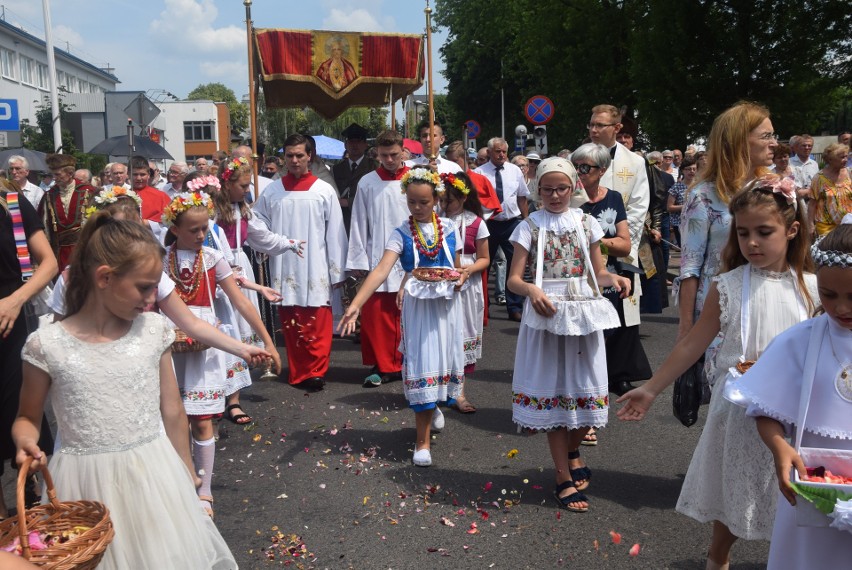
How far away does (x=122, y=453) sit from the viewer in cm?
314

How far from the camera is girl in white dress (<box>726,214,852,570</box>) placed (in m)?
2.52

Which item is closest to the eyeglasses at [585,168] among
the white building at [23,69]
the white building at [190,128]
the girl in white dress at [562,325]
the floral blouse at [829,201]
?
the girl in white dress at [562,325]

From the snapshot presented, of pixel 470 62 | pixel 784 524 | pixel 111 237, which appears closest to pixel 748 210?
pixel 784 524

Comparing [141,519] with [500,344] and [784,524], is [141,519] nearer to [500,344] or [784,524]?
[784,524]

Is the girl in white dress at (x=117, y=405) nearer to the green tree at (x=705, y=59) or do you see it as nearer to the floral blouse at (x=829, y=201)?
the floral blouse at (x=829, y=201)

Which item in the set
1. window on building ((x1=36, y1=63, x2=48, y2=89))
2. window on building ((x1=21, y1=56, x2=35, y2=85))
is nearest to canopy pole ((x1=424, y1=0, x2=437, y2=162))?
window on building ((x1=21, y1=56, x2=35, y2=85))

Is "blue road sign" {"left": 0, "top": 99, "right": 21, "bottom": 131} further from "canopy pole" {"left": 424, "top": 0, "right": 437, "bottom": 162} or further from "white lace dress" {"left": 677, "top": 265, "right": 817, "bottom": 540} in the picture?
"white lace dress" {"left": 677, "top": 265, "right": 817, "bottom": 540}

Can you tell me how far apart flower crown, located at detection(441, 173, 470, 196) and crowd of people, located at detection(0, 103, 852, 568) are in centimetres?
4

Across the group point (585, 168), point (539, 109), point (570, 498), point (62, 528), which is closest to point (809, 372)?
point (62, 528)

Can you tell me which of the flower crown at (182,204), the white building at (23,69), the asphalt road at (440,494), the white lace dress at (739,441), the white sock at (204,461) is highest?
the white building at (23,69)

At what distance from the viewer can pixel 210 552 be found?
3.23 meters

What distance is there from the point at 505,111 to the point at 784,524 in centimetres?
5133

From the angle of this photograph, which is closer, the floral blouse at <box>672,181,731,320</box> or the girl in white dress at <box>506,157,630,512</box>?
the floral blouse at <box>672,181,731,320</box>

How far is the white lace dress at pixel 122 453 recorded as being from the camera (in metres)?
3.04
